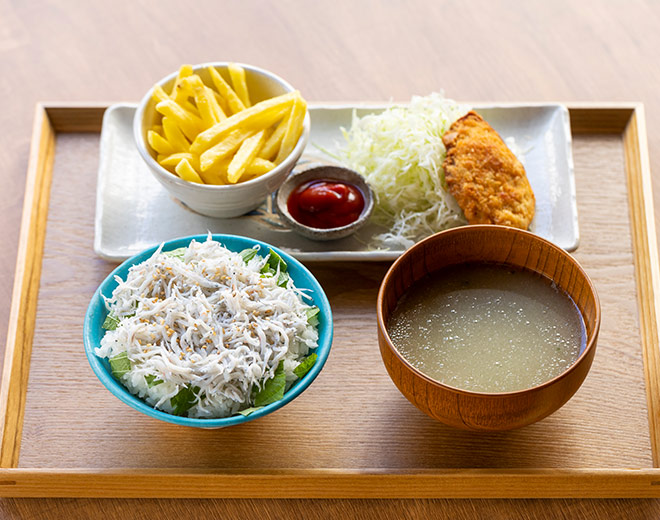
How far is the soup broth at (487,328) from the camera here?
1902mm

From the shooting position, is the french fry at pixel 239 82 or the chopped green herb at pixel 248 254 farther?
the french fry at pixel 239 82

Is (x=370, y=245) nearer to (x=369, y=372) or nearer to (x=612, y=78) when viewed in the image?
(x=369, y=372)

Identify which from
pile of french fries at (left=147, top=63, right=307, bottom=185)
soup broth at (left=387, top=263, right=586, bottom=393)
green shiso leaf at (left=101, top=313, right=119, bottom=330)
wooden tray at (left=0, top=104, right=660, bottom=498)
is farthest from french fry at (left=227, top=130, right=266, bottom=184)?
soup broth at (left=387, top=263, right=586, bottom=393)

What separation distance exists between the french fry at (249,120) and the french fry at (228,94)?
5cm

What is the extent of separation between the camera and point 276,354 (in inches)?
77.0

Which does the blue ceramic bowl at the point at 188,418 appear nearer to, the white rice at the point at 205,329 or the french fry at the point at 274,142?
the white rice at the point at 205,329

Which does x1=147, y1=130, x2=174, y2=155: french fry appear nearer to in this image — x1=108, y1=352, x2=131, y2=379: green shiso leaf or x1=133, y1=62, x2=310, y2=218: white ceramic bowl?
x1=133, y1=62, x2=310, y2=218: white ceramic bowl

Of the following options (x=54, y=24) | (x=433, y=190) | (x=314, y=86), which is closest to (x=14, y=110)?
(x=54, y=24)

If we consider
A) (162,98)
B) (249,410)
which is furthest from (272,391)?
(162,98)

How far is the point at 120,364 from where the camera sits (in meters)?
1.95

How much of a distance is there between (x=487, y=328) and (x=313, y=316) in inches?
17.1

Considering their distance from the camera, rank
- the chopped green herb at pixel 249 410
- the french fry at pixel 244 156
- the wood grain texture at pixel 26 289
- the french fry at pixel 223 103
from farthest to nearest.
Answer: the french fry at pixel 223 103 → the french fry at pixel 244 156 → the wood grain texture at pixel 26 289 → the chopped green herb at pixel 249 410

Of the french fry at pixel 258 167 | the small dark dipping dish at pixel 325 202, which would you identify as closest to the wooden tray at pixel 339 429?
the small dark dipping dish at pixel 325 202

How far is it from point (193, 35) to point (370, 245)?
1.33 metres
